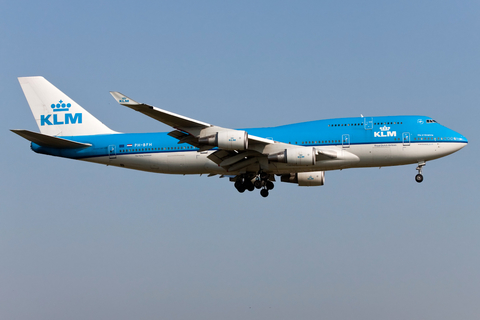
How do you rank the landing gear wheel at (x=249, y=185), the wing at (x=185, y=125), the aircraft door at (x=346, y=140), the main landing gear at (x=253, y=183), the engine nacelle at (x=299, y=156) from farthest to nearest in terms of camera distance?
the landing gear wheel at (x=249, y=185) < the main landing gear at (x=253, y=183) < the aircraft door at (x=346, y=140) < the engine nacelle at (x=299, y=156) < the wing at (x=185, y=125)

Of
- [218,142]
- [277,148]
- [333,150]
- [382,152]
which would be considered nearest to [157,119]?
[218,142]

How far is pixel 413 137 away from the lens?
37219mm

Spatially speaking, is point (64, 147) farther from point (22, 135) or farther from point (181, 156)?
point (181, 156)

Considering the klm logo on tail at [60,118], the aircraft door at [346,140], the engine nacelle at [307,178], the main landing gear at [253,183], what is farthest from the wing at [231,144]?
the klm logo on tail at [60,118]

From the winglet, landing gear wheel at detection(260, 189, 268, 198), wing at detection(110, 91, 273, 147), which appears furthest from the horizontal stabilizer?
landing gear wheel at detection(260, 189, 268, 198)

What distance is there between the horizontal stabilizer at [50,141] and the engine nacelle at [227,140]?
10557 millimetres

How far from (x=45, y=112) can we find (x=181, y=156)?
12.1 metres

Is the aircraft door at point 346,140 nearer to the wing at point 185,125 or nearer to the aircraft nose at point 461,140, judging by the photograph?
the wing at point 185,125

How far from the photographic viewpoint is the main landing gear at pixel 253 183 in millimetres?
39156

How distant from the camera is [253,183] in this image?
40156mm

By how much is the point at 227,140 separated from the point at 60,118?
1559 cm

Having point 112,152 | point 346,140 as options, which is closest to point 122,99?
point 112,152

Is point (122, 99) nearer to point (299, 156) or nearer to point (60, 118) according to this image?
point (299, 156)

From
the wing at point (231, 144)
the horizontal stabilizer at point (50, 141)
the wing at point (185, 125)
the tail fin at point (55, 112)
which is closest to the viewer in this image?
the wing at point (185, 125)
